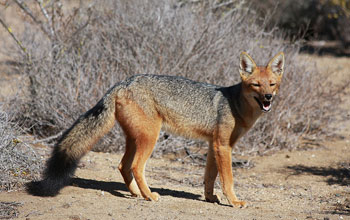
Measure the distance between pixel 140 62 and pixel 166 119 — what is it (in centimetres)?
283

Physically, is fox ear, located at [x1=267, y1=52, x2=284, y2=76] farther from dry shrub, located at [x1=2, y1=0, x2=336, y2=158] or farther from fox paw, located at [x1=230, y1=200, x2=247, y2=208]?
dry shrub, located at [x1=2, y1=0, x2=336, y2=158]

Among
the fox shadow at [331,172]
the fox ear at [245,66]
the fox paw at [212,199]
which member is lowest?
the fox shadow at [331,172]

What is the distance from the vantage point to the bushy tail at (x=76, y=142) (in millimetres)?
5461

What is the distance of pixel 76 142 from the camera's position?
5.67m

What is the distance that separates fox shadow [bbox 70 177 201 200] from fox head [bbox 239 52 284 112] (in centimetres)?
154

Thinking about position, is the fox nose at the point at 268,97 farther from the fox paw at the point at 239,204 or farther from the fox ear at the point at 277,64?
the fox paw at the point at 239,204

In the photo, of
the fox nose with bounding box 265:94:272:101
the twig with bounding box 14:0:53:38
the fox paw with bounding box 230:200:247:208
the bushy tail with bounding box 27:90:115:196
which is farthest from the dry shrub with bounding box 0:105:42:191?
the twig with bounding box 14:0:53:38

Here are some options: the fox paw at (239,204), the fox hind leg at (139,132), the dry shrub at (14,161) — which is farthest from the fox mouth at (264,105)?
the dry shrub at (14,161)

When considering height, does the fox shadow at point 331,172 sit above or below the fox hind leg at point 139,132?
below

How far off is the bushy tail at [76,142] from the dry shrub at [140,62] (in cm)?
231

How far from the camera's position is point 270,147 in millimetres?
9172

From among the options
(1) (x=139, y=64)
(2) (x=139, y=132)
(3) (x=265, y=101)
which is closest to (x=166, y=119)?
(2) (x=139, y=132)

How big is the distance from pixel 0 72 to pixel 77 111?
520 centimetres

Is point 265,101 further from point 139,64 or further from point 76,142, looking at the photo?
point 139,64
